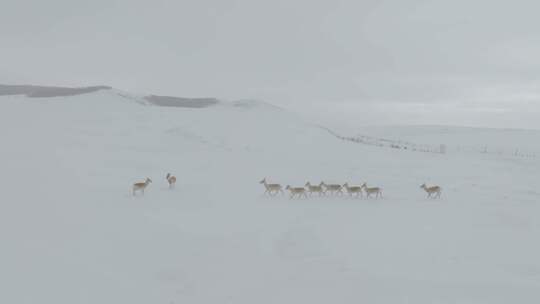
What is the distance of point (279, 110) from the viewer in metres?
36.7

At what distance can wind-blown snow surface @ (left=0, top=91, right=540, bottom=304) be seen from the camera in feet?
20.0

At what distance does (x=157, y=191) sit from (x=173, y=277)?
6.03m

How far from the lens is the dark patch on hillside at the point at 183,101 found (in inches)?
1555

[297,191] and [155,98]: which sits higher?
[155,98]

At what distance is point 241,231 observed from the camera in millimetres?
8859

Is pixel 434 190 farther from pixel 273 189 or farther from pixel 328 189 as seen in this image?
pixel 273 189

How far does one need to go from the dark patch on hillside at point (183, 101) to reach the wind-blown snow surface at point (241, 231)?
68.2ft

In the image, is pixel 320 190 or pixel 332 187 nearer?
pixel 320 190

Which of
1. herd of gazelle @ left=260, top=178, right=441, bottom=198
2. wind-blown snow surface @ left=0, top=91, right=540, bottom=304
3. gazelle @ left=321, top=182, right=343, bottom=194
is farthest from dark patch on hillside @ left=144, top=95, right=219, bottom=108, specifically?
gazelle @ left=321, top=182, right=343, bottom=194

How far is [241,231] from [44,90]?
36953 millimetres

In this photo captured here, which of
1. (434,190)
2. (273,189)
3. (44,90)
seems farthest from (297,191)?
(44,90)

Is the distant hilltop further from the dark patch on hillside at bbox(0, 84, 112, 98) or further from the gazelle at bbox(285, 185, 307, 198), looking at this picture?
the gazelle at bbox(285, 185, 307, 198)

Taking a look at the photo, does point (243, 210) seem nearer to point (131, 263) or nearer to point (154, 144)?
point (131, 263)

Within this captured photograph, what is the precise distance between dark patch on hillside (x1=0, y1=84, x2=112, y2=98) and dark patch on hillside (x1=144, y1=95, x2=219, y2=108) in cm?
475
